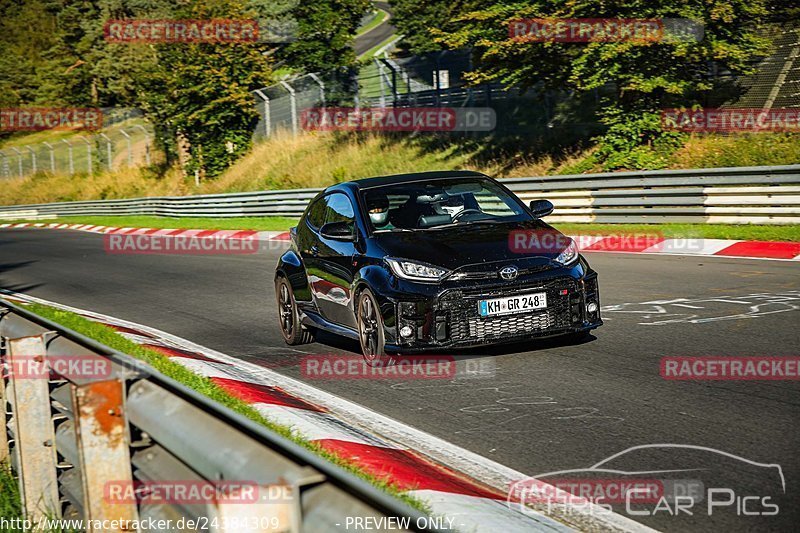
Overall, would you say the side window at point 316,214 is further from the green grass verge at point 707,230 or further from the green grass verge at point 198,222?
the green grass verge at point 198,222

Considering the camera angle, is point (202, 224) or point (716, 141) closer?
point (716, 141)

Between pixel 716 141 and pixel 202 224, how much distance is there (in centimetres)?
1758

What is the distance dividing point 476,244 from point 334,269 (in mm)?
1533

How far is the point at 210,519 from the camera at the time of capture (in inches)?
106

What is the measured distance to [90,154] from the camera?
6469 cm

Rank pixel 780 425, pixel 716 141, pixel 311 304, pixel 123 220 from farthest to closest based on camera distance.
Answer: pixel 123 220 → pixel 716 141 → pixel 311 304 → pixel 780 425

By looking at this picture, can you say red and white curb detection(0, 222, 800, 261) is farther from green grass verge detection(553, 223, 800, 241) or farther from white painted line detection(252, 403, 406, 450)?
white painted line detection(252, 403, 406, 450)

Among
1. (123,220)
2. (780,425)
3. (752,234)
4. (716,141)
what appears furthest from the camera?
(123,220)

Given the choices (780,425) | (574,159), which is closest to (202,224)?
(574,159)

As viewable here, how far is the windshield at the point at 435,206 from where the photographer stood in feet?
30.8

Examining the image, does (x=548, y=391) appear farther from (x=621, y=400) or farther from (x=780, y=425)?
(x=780, y=425)
